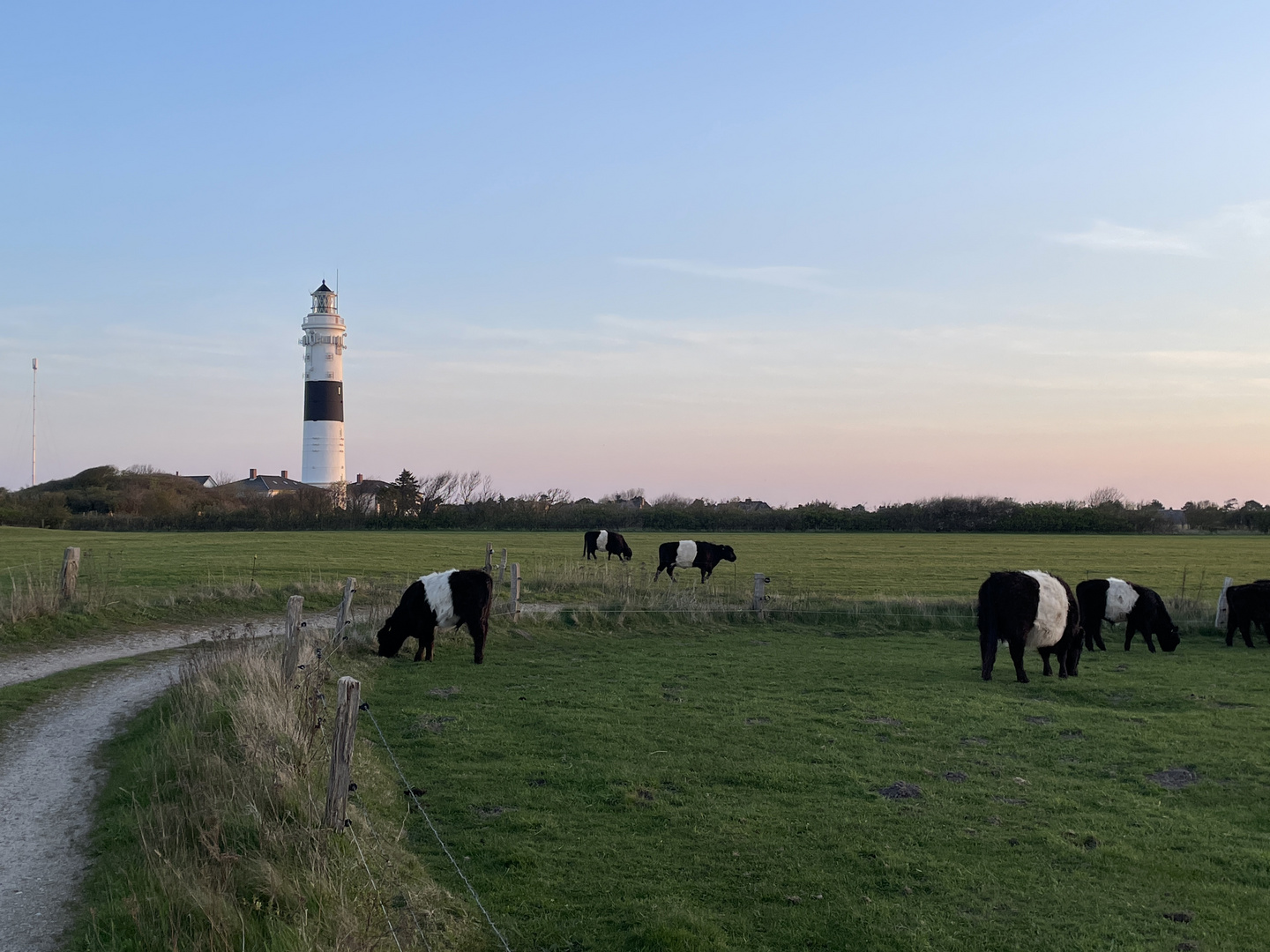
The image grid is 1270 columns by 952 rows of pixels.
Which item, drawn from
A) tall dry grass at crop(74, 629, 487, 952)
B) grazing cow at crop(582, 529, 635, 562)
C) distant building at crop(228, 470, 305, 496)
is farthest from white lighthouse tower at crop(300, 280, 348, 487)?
tall dry grass at crop(74, 629, 487, 952)

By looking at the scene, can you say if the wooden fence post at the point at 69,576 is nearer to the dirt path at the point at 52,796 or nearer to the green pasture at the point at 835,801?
the dirt path at the point at 52,796

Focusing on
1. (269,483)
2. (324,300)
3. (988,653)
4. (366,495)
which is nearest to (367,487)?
(366,495)

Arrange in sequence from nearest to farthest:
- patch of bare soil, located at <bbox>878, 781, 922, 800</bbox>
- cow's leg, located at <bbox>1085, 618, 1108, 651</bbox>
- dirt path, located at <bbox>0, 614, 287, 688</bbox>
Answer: patch of bare soil, located at <bbox>878, 781, 922, 800</bbox> < dirt path, located at <bbox>0, 614, 287, 688</bbox> < cow's leg, located at <bbox>1085, 618, 1108, 651</bbox>

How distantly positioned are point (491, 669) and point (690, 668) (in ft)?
11.2

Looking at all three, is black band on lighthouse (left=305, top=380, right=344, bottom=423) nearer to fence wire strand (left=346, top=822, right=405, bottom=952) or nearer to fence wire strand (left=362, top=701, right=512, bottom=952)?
fence wire strand (left=362, top=701, right=512, bottom=952)

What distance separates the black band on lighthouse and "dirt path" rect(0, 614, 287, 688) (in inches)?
2909

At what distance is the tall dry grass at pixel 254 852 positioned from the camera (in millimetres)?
5469

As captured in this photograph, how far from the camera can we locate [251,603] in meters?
22.1

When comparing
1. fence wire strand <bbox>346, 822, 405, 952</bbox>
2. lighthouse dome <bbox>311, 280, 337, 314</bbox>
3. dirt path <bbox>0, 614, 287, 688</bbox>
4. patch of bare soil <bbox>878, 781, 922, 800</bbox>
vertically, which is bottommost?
dirt path <bbox>0, 614, 287, 688</bbox>

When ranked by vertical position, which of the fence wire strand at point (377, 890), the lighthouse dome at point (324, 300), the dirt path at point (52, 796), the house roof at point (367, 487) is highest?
the lighthouse dome at point (324, 300)

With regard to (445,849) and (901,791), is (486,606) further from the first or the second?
(445,849)

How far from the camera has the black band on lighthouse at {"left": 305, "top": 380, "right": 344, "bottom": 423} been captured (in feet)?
295

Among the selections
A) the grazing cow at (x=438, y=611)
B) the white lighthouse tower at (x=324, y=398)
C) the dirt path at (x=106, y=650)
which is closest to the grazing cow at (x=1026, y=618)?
the grazing cow at (x=438, y=611)

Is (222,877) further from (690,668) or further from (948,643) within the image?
(948,643)
